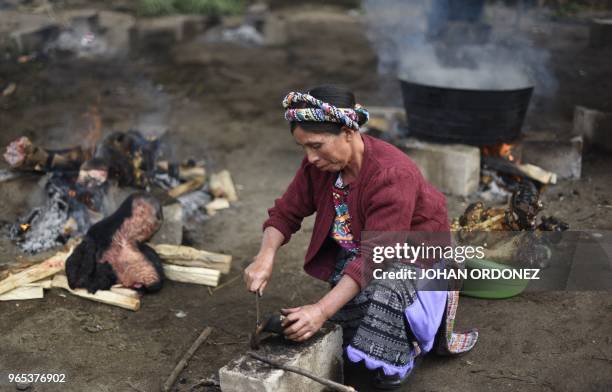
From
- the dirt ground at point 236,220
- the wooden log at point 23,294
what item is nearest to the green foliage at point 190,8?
the dirt ground at point 236,220

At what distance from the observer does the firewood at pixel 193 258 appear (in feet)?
17.3

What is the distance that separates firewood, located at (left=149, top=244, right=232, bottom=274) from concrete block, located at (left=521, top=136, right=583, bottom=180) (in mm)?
3294

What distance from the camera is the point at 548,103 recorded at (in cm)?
862

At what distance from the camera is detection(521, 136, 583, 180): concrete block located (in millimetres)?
6602

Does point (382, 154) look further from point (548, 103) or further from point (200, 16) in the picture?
point (200, 16)

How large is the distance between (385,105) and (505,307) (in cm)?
487

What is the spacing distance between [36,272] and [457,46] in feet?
17.2

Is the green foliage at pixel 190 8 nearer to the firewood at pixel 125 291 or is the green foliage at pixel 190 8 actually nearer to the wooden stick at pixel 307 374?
the firewood at pixel 125 291

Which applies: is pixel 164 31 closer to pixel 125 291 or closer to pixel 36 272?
pixel 36 272

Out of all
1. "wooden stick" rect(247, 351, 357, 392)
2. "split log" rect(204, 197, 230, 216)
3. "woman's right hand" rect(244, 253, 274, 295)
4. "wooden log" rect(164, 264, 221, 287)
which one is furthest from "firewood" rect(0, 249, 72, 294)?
"wooden stick" rect(247, 351, 357, 392)

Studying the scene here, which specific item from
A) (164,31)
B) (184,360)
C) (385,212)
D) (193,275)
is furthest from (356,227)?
(164,31)

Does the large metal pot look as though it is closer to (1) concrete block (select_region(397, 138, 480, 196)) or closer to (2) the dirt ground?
(1) concrete block (select_region(397, 138, 480, 196))

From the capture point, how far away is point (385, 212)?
3.36 meters

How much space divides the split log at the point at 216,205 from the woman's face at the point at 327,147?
10.1ft
